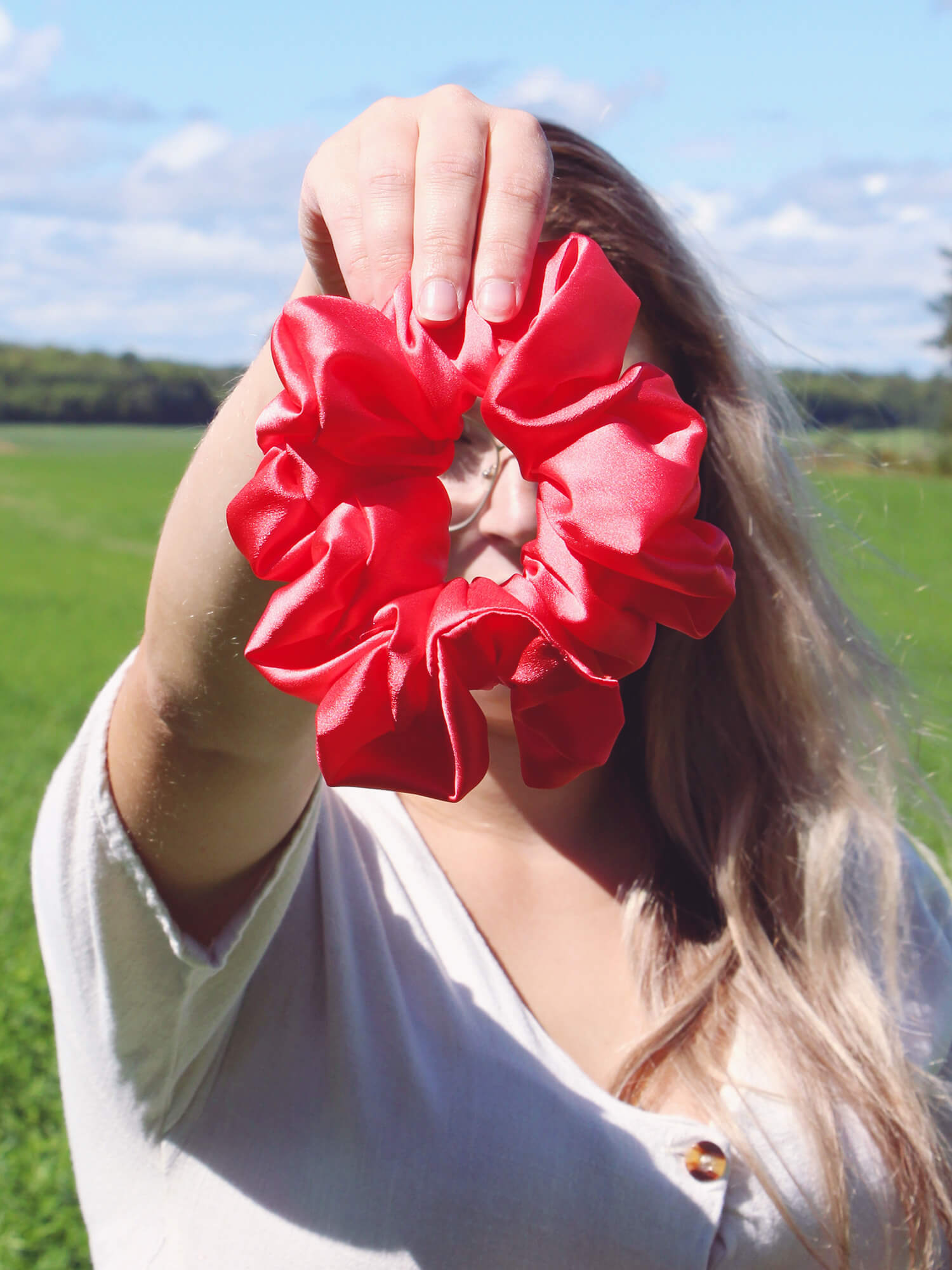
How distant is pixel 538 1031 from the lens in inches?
60.4

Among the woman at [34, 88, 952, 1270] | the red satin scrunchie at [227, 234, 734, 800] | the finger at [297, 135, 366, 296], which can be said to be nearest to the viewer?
the red satin scrunchie at [227, 234, 734, 800]

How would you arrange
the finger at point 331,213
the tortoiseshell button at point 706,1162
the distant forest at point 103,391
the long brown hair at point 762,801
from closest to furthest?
the finger at point 331,213 < the tortoiseshell button at point 706,1162 < the long brown hair at point 762,801 < the distant forest at point 103,391

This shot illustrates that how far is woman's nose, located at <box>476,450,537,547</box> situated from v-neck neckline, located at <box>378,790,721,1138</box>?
0.47 metres

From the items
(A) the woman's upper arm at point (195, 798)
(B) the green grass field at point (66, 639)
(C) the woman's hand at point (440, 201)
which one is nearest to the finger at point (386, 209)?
(C) the woman's hand at point (440, 201)

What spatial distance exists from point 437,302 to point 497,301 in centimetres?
5

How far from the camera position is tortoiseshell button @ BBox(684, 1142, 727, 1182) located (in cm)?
148

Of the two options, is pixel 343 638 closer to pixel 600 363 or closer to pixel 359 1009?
pixel 600 363

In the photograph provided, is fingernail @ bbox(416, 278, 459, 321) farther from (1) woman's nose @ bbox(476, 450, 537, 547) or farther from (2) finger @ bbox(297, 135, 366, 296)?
(1) woman's nose @ bbox(476, 450, 537, 547)

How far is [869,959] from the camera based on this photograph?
186 centimetres

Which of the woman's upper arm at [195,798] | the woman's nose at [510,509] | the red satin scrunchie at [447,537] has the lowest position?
the woman's upper arm at [195,798]

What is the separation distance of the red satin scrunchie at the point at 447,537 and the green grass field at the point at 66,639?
2.99 ft

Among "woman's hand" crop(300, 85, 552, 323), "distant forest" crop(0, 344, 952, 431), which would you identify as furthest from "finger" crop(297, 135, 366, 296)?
"distant forest" crop(0, 344, 952, 431)

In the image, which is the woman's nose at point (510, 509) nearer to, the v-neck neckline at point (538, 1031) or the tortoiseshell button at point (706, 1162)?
the v-neck neckline at point (538, 1031)

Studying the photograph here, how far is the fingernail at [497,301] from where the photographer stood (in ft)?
2.91
